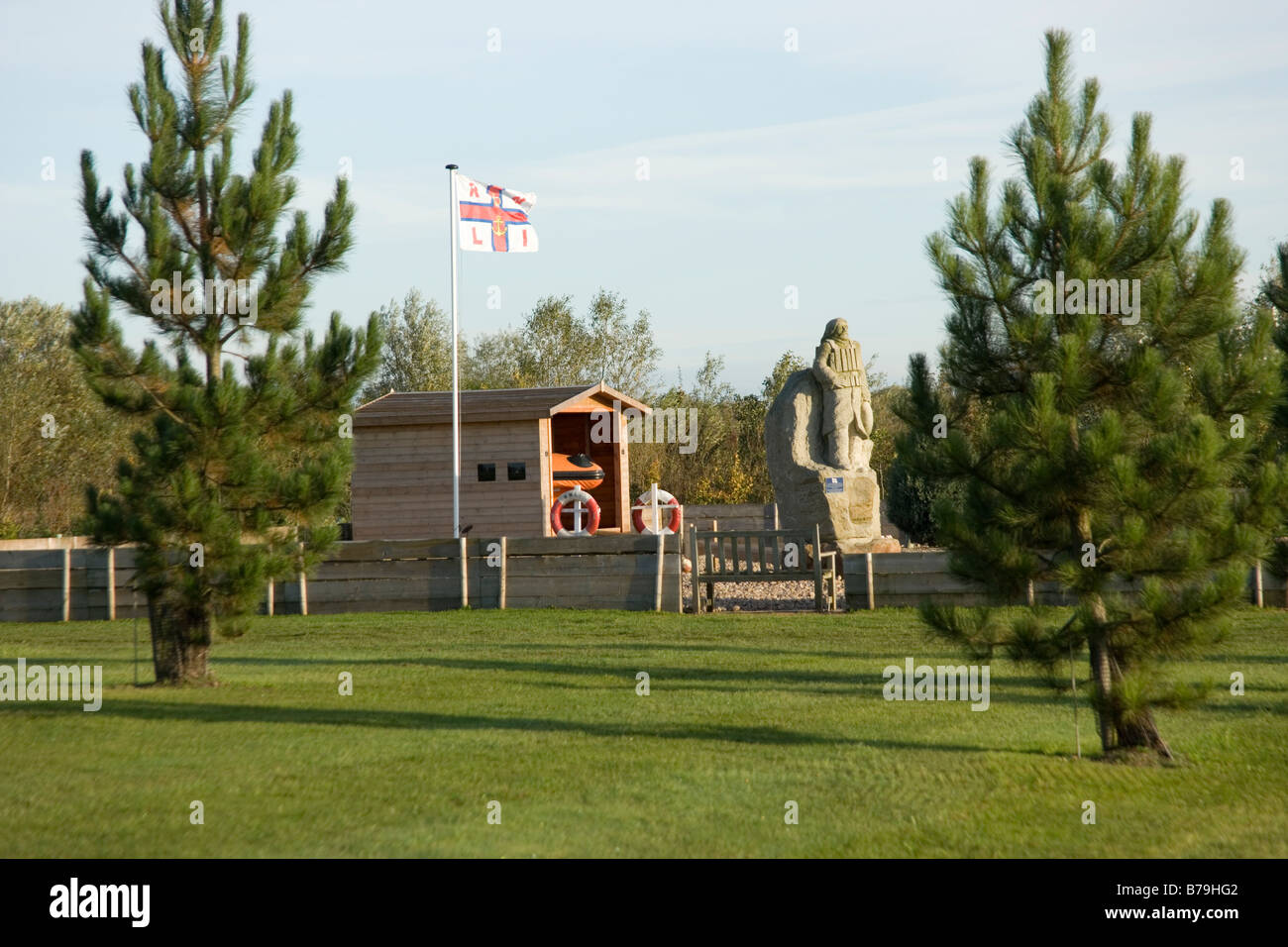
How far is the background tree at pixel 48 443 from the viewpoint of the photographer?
30828 millimetres

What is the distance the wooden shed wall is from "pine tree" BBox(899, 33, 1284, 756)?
19.6m

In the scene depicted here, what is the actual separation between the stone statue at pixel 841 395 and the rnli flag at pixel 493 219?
7.57 m

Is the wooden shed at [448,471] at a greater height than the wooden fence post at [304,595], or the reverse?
the wooden shed at [448,471]

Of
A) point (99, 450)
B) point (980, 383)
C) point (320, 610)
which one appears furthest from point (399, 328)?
point (980, 383)

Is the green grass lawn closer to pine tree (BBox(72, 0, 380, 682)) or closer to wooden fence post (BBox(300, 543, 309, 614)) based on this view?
pine tree (BBox(72, 0, 380, 682))

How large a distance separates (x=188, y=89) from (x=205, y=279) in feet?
5.53

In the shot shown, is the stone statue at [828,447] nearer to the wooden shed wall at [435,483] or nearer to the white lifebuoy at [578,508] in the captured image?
the white lifebuoy at [578,508]

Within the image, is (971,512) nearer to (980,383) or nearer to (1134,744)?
(980,383)

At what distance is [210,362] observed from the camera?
11.1 meters

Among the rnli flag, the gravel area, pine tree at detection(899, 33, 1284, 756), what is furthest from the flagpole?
pine tree at detection(899, 33, 1284, 756)

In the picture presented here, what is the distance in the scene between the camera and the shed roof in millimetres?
27281

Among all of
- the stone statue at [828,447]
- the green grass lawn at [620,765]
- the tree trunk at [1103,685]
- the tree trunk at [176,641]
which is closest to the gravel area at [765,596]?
the stone statue at [828,447]

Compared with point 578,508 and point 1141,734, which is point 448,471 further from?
point 1141,734

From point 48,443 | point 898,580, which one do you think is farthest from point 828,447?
point 48,443
